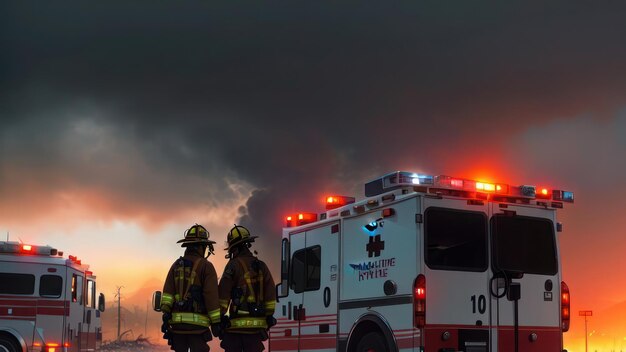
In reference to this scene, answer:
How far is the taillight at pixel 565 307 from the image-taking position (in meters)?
11.6

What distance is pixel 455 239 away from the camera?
1109 cm

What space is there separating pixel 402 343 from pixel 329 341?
6.76 feet

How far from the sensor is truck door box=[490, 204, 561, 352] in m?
11.1

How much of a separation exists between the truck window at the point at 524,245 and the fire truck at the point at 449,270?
0.05 feet

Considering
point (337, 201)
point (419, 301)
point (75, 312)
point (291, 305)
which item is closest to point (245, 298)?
point (419, 301)

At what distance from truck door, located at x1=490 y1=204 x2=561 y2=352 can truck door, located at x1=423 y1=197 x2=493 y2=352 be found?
0.19 m

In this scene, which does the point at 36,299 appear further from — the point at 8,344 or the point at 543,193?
the point at 543,193

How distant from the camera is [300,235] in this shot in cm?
1391

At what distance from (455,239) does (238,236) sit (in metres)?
3.19

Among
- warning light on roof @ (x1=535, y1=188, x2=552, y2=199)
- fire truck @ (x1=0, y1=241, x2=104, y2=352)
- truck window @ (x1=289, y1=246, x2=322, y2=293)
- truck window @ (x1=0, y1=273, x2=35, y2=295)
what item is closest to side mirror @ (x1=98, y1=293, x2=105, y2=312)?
fire truck @ (x1=0, y1=241, x2=104, y2=352)

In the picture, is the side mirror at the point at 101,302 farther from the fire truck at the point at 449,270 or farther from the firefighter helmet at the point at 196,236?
the firefighter helmet at the point at 196,236

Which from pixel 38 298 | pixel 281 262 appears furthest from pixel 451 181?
pixel 38 298

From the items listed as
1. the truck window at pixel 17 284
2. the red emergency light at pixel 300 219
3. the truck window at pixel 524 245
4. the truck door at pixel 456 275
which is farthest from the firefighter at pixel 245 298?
the truck window at pixel 17 284

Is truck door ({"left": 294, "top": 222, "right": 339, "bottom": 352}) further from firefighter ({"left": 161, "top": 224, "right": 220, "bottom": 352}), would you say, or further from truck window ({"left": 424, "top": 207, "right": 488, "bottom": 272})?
firefighter ({"left": 161, "top": 224, "right": 220, "bottom": 352})
